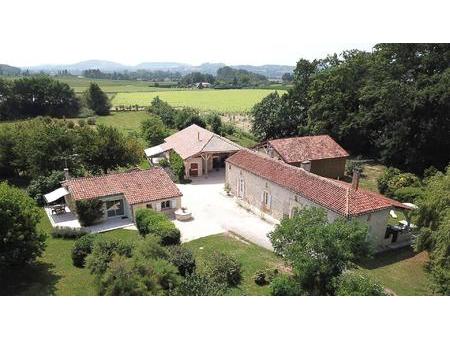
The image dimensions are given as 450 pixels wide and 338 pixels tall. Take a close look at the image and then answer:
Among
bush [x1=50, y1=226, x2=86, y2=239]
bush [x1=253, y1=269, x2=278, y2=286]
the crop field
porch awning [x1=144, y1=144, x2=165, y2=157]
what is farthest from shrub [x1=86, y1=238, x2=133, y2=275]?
the crop field

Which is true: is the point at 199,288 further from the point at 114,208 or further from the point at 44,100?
the point at 44,100

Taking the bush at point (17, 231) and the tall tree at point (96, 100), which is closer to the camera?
the bush at point (17, 231)

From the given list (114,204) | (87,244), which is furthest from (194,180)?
(87,244)

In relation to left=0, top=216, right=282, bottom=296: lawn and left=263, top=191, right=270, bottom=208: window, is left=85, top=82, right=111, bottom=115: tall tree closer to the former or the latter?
left=0, top=216, right=282, bottom=296: lawn

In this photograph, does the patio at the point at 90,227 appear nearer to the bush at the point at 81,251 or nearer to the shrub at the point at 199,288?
the bush at the point at 81,251

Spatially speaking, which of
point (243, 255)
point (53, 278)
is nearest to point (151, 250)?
point (53, 278)

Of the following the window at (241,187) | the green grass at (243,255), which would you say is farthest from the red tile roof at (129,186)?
the window at (241,187)
